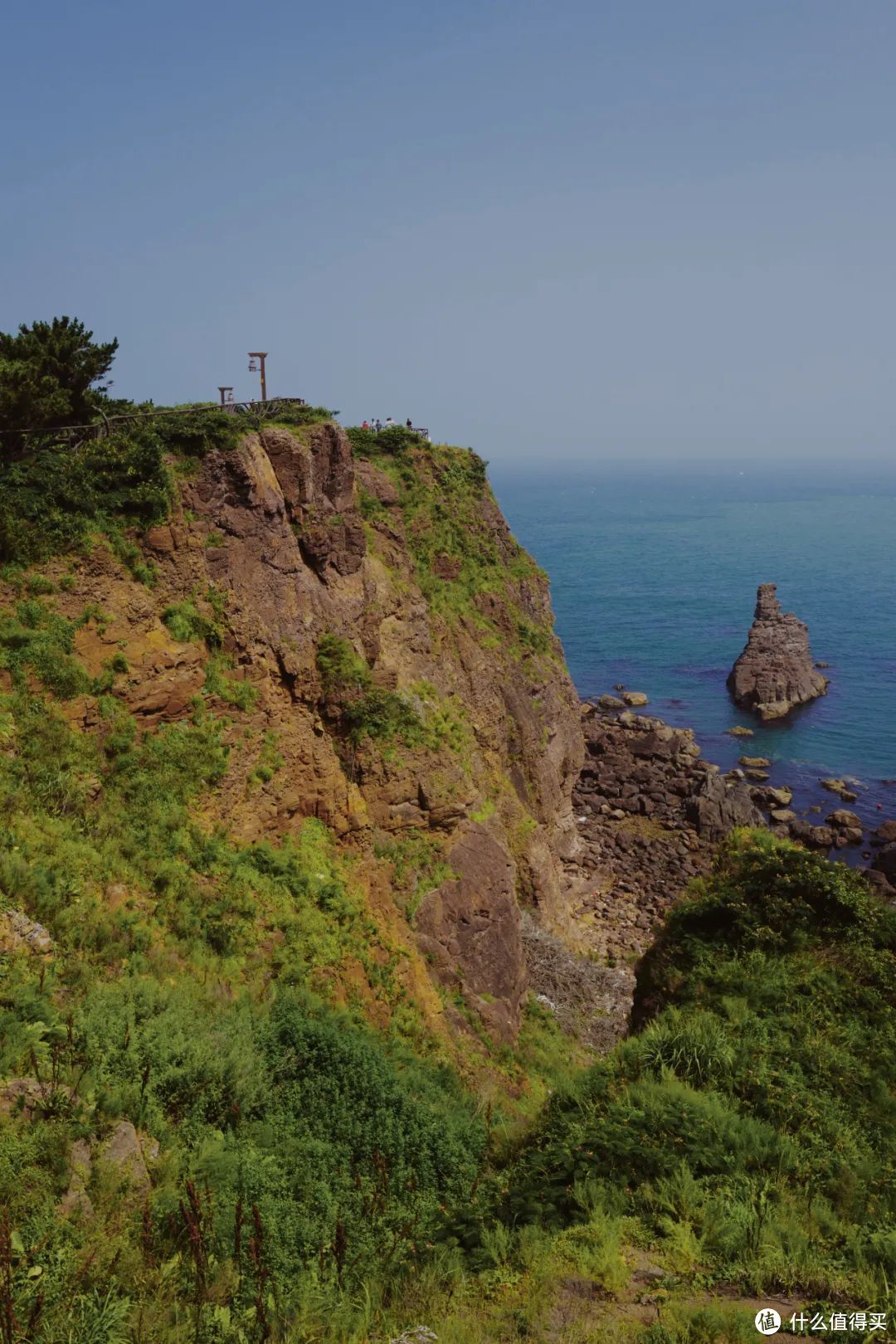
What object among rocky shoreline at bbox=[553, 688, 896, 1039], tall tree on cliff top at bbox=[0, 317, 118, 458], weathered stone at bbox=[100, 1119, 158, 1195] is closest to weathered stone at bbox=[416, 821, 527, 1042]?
rocky shoreline at bbox=[553, 688, 896, 1039]

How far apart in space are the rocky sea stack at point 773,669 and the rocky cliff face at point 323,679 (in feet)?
163

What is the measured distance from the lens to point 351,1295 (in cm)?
845

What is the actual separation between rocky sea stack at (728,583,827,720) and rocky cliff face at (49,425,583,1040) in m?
49.6

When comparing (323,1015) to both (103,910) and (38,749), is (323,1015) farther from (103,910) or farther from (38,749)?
(38,749)

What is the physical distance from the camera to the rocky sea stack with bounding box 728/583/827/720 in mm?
74375

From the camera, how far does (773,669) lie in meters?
76.3

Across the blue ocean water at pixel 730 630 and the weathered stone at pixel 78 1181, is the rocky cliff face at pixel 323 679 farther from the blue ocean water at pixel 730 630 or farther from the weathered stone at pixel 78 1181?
the blue ocean water at pixel 730 630

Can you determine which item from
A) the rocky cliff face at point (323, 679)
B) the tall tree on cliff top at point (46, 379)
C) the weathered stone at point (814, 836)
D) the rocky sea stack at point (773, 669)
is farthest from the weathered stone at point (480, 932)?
the rocky sea stack at point (773, 669)

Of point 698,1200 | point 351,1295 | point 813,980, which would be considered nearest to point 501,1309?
point 351,1295

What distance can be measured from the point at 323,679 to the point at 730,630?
300ft

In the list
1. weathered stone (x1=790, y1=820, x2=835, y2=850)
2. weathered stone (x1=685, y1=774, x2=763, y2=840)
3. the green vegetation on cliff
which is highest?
the green vegetation on cliff

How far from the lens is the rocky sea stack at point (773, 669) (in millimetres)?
74375

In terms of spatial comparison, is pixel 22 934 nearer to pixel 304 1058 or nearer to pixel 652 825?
pixel 304 1058

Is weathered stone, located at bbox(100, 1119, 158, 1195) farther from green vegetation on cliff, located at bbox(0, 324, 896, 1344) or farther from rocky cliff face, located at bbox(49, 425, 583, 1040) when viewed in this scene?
rocky cliff face, located at bbox(49, 425, 583, 1040)
